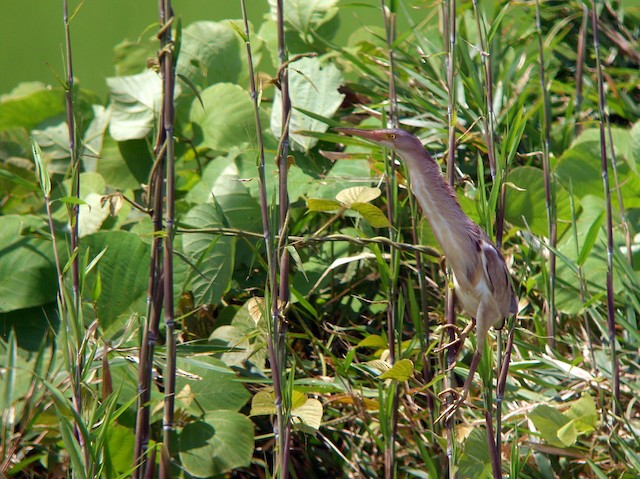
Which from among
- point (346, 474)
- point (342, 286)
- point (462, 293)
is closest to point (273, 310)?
point (462, 293)

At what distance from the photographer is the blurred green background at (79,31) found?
2043mm

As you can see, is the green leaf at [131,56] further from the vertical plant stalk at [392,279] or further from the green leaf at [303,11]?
the vertical plant stalk at [392,279]

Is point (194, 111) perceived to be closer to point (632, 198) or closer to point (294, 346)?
point (294, 346)

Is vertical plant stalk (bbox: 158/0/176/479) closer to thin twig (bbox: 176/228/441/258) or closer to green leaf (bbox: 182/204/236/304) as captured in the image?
thin twig (bbox: 176/228/441/258)

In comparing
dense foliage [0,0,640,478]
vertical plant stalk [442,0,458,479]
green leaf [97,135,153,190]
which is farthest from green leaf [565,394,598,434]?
green leaf [97,135,153,190]

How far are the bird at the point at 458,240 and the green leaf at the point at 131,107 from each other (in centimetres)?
100

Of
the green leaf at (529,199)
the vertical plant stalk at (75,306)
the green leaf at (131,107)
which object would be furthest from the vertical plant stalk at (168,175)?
the green leaf at (131,107)

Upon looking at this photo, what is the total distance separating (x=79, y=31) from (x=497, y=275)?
157cm

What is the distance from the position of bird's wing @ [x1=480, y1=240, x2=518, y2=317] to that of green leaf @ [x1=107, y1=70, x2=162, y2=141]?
3.53 feet

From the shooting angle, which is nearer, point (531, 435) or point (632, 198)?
point (531, 435)

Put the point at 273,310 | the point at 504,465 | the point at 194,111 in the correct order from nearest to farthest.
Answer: the point at 273,310, the point at 504,465, the point at 194,111

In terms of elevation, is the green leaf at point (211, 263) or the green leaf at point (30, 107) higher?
the green leaf at point (30, 107)

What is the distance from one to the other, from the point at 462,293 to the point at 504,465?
425 mm

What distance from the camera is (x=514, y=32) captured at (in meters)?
2.24
